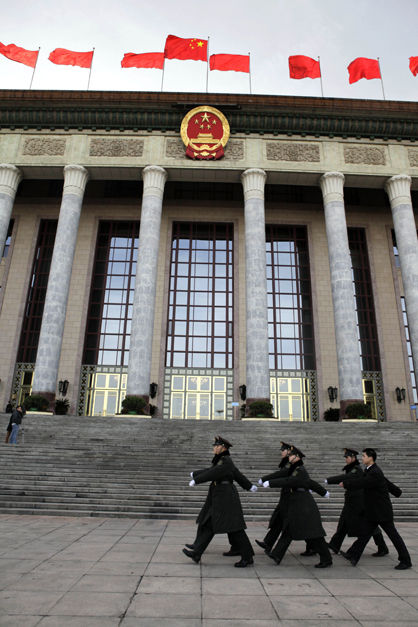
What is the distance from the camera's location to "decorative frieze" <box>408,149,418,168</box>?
23.7 metres

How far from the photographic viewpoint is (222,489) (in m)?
5.52

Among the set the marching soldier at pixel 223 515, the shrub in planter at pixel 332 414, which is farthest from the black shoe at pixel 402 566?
the shrub in planter at pixel 332 414

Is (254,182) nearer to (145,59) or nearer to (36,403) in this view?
(145,59)

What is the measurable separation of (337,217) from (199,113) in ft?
31.0

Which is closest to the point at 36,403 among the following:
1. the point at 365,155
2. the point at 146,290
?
the point at 146,290

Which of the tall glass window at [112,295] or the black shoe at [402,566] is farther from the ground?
the tall glass window at [112,295]

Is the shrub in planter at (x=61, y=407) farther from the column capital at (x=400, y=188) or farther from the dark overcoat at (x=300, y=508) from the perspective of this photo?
the column capital at (x=400, y=188)

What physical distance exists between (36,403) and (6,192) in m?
11.8

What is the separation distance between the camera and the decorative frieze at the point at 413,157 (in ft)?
77.6

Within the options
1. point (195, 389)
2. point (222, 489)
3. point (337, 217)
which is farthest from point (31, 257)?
point (222, 489)

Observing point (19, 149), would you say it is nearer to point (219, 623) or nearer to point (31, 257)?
point (31, 257)

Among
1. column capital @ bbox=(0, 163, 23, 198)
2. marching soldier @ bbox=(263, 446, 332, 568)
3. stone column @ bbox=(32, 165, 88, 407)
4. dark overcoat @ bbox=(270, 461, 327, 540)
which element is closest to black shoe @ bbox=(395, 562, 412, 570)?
marching soldier @ bbox=(263, 446, 332, 568)

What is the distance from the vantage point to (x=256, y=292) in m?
20.9

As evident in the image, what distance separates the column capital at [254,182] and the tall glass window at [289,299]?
4810 millimetres
